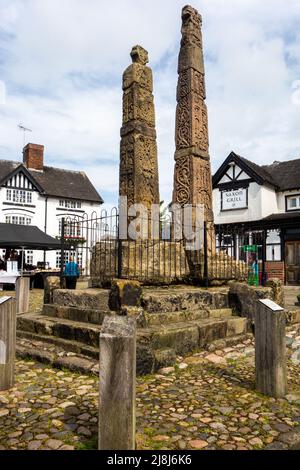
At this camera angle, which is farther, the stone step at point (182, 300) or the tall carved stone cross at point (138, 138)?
the tall carved stone cross at point (138, 138)

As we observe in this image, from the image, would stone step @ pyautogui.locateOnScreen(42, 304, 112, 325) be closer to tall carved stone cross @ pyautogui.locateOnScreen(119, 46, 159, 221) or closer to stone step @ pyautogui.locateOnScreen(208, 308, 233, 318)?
stone step @ pyautogui.locateOnScreen(208, 308, 233, 318)

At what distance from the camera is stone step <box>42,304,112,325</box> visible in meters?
5.14

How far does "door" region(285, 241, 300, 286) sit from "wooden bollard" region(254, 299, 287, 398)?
56.8 ft

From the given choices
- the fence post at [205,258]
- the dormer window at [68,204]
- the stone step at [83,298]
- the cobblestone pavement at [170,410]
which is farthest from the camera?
the dormer window at [68,204]

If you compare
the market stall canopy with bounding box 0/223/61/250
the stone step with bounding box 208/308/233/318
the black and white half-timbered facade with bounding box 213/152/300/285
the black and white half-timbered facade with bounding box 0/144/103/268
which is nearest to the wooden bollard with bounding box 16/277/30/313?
the stone step with bounding box 208/308/233/318

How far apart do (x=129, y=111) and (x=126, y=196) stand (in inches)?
65.4

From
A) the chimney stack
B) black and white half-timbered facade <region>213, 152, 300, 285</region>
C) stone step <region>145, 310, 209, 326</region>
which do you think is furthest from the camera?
the chimney stack

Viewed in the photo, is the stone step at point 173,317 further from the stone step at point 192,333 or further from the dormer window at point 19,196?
the dormer window at point 19,196

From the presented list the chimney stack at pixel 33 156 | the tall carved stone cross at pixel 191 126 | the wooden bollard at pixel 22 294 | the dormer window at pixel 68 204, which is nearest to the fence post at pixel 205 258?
the tall carved stone cross at pixel 191 126

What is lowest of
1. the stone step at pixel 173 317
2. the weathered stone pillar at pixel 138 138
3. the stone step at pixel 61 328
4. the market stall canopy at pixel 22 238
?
the stone step at pixel 61 328

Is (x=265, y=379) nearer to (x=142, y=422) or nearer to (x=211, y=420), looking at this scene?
(x=211, y=420)

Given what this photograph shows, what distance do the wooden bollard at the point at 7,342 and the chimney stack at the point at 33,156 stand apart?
2745 cm

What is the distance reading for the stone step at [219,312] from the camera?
597 cm

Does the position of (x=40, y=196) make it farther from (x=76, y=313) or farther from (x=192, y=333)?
(x=192, y=333)
